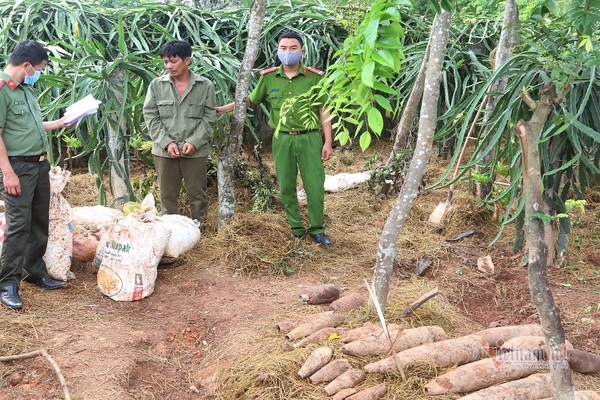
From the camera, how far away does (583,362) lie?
2785 millimetres

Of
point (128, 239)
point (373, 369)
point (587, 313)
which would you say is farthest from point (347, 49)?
point (587, 313)

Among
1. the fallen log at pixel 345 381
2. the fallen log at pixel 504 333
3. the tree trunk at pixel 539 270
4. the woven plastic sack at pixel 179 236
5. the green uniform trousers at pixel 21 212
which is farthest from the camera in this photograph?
the woven plastic sack at pixel 179 236

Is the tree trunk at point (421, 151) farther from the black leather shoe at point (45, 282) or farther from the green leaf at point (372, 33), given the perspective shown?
the black leather shoe at point (45, 282)

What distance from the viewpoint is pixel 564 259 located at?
4.34 m

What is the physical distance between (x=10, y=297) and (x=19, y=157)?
787 millimetres

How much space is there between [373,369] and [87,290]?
2030mm

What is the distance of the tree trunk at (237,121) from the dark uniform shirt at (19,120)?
1.47 m

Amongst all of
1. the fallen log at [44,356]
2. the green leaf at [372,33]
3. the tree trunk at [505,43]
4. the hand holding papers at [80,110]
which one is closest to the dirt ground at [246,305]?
the fallen log at [44,356]

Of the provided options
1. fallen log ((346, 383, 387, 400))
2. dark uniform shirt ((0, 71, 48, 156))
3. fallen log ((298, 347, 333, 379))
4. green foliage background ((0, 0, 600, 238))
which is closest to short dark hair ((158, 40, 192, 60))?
green foliage background ((0, 0, 600, 238))

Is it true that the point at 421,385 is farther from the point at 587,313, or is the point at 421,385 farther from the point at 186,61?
the point at 186,61

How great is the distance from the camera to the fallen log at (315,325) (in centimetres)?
299

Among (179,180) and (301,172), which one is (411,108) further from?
(179,180)

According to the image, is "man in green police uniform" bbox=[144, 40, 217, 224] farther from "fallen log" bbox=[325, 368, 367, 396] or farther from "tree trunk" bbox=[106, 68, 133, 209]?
"fallen log" bbox=[325, 368, 367, 396]

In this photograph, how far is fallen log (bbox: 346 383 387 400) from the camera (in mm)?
2451
